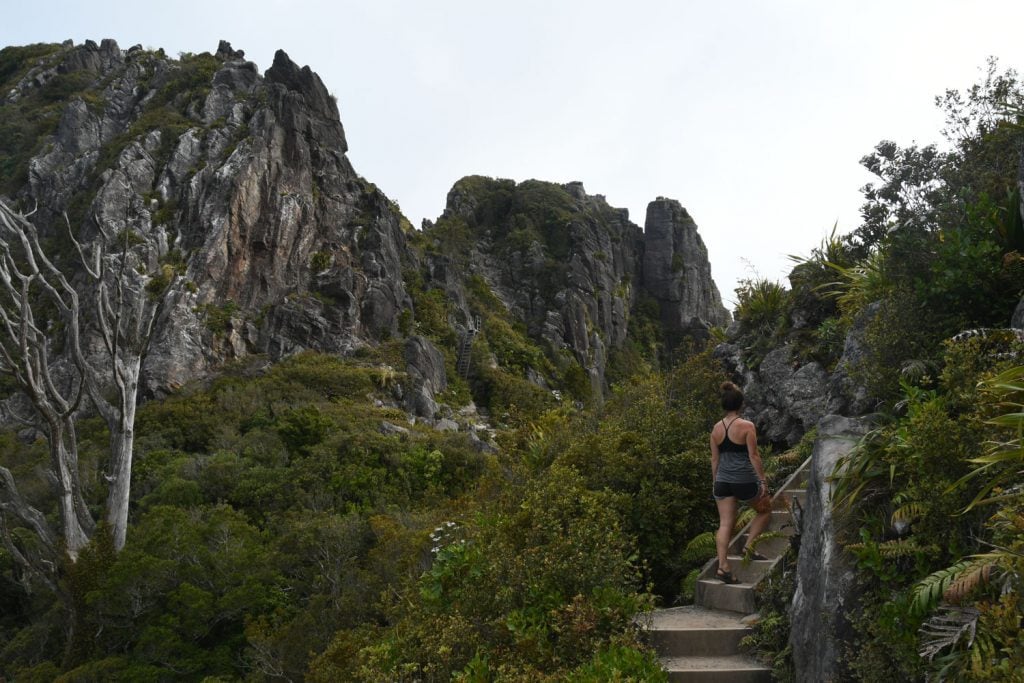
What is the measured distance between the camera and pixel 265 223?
39.0 meters

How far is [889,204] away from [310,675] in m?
9.24

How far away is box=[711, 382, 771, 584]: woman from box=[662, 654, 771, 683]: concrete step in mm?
1178

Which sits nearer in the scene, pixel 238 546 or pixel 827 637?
pixel 827 637

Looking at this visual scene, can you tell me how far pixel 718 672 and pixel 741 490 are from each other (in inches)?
65.8

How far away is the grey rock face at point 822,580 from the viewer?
171 inches

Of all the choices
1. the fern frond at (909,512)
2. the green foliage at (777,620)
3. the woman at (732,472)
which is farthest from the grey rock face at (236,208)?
the fern frond at (909,512)

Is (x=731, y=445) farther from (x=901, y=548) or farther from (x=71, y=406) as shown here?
(x=71, y=406)

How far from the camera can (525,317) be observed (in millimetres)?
56312

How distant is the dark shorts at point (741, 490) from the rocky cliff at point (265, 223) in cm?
2456

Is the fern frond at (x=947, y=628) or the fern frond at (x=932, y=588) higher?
the fern frond at (x=932, y=588)

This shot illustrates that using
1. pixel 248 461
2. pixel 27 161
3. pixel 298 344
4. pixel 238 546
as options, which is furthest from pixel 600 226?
pixel 238 546

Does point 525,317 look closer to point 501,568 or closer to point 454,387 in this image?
point 454,387

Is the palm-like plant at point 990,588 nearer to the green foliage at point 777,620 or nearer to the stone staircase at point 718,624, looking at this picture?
the green foliage at point 777,620

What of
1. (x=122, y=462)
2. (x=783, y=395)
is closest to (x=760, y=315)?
(x=783, y=395)
